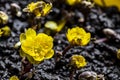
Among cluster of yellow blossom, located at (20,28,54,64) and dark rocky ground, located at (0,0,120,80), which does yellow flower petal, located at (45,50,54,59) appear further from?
dark rocky ground, located at (0,0,120,80)

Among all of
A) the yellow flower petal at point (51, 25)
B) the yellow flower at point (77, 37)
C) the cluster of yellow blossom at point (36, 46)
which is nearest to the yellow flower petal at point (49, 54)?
the cluster of yellow blossom at point (36, 46)

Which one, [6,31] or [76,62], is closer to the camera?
[76,62]

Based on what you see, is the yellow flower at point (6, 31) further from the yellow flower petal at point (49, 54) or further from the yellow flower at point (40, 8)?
the yellow flower petal at point (49, 54)

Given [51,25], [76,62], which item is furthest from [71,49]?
[76,62]

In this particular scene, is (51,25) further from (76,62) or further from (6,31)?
(76,62)

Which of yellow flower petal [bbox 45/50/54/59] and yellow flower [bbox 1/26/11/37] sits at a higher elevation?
yellow flower petal [bbox 45/50/54/59]

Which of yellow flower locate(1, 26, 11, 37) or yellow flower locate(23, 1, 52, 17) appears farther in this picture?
yellow flower locate(1, 26, 11, 37)

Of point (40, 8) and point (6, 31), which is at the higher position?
point (40, 8)

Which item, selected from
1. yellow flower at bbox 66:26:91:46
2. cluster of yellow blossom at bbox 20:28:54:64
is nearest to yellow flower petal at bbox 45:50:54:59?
cluster of yellow blossom at bbox 20:28:54:64
